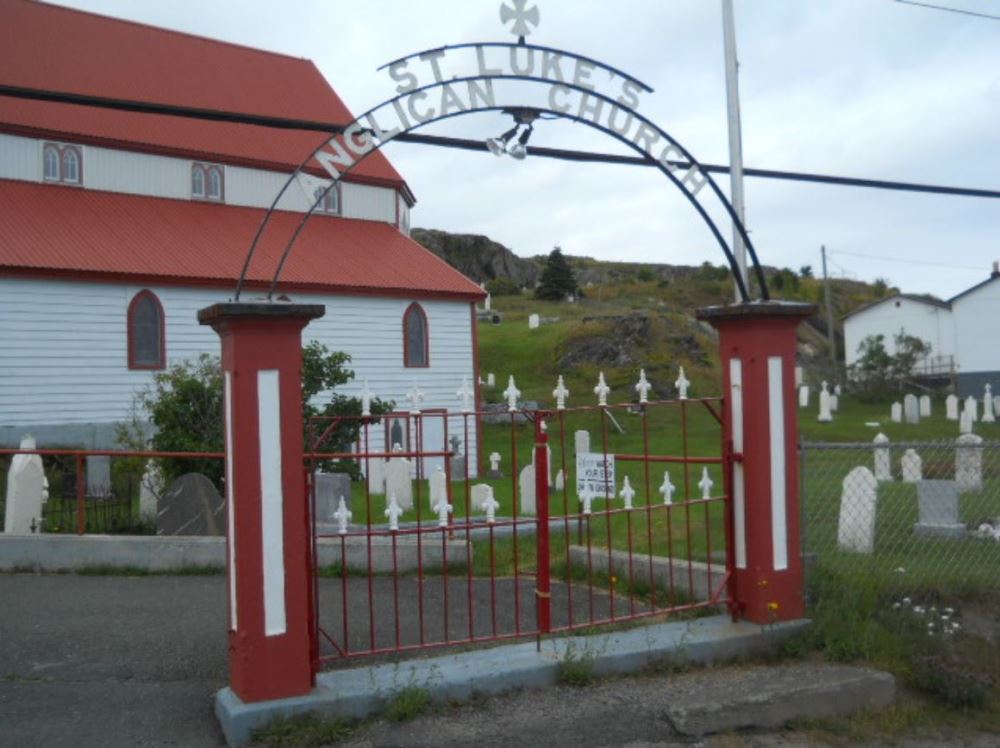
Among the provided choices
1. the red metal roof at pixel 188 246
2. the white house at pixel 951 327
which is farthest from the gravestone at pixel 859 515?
the white house at pixel 951 327

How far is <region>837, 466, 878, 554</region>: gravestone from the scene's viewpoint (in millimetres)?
10289

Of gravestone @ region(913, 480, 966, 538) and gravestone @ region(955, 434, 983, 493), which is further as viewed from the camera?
gravestone @ region(955, 434, 983, 493)

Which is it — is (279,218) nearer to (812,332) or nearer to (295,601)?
(295,601)

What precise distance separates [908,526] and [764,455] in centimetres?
559

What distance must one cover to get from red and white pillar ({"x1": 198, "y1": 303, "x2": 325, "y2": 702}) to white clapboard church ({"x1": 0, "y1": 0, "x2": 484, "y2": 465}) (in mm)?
15794

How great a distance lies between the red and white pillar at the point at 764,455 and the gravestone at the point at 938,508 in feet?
15.8

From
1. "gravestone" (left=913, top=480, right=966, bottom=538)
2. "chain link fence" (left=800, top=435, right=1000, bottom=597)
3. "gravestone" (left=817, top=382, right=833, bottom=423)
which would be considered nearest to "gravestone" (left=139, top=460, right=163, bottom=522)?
"chain link fence" (left=800, top=435, right=1000, bottom=597)

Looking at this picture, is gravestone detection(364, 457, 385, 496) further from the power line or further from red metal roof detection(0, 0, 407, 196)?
red metal roof detection(0, 0, 407, 196)

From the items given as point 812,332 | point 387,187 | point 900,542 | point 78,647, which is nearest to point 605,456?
point 78,647

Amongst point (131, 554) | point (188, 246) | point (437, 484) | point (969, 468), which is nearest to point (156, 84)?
point (188, 246)

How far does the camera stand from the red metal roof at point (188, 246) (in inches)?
894

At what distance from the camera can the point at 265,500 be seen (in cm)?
544

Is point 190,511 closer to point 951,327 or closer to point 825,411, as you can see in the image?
point 825,411

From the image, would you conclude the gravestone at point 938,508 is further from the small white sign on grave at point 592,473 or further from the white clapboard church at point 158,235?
the white clapboard church at point 158,235
